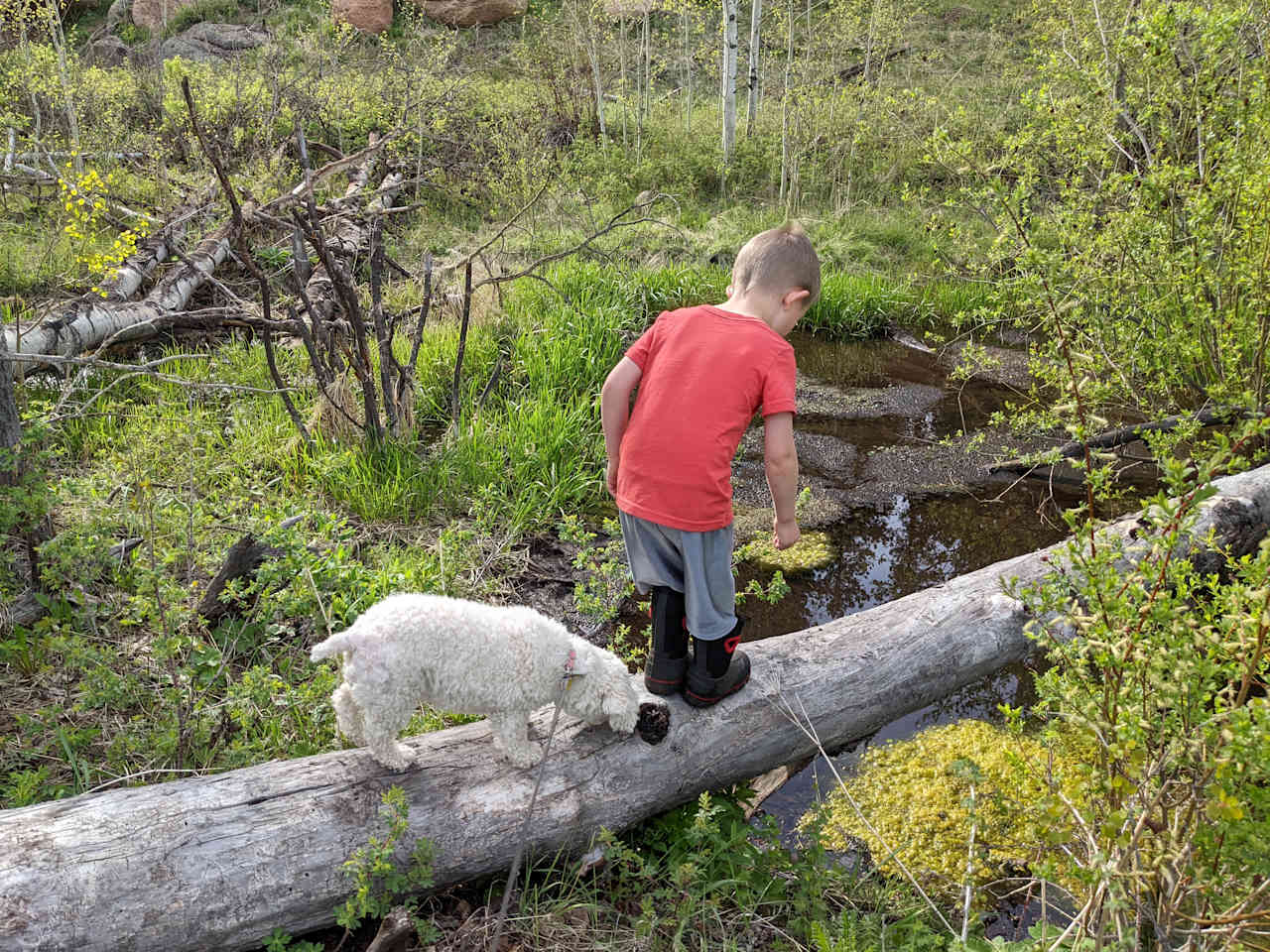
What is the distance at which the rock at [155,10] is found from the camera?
57.2 ft

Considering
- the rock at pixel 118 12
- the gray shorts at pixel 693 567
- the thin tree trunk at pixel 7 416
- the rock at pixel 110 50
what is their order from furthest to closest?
the rock at pixel 118 12, the rock at pixel 110 50, the thin tree trunk at pixel 7 416, the gray shorts at pixel 693 567

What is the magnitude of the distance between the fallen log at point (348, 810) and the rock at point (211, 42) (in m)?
16.6

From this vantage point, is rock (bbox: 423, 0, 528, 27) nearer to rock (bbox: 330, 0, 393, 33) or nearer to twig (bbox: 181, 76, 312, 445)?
rock (bbox: 330, 0, 393, 33)

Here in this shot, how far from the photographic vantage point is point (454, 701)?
2.24m

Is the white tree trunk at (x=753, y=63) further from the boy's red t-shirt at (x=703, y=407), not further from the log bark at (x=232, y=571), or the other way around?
the log bark at (x=232, y=571)

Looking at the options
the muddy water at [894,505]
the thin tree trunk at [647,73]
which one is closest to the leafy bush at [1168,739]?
the muddy water at [894,505]

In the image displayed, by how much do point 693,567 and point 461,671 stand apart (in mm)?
780

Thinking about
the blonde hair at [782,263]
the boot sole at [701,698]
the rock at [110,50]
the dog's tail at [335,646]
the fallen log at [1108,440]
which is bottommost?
the fallen log at [1108,440]

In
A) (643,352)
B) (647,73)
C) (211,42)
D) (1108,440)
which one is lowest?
(1108,440)

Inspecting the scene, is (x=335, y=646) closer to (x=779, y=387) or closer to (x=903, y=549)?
(x=779, y=387)

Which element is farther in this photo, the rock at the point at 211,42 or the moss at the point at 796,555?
the rock at the point at 211,42

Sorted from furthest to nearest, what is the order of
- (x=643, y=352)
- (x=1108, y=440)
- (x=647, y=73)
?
1. (x=647, y=73)
2. (x=1108, y=440)
3. (x=643, y=352)

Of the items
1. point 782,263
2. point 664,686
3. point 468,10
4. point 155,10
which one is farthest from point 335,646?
point 155,10

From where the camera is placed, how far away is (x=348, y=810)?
221cm
